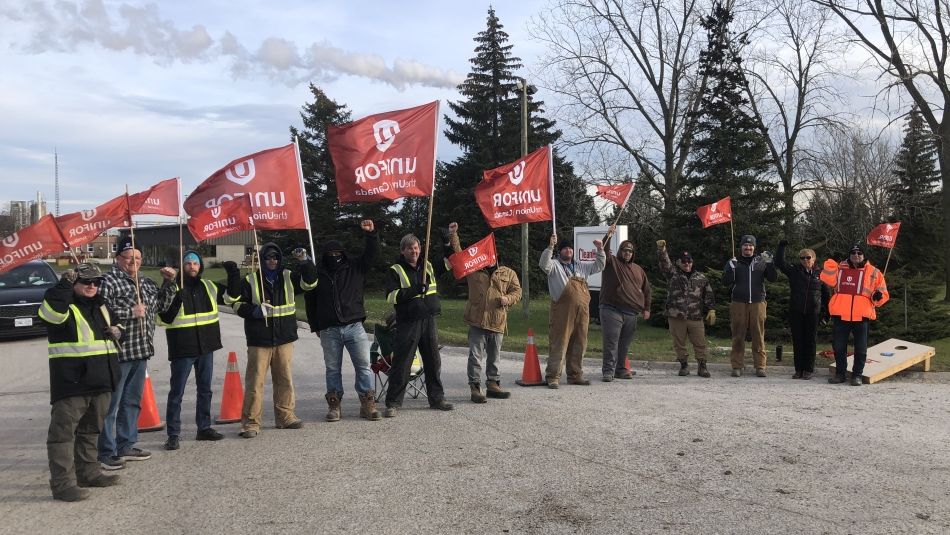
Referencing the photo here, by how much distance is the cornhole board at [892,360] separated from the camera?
9945 millimetres

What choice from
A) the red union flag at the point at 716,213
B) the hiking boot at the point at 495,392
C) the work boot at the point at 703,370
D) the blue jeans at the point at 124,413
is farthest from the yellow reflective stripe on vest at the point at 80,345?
the red union flag at the point at 716,213

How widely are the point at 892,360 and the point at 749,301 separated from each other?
2.13 meters

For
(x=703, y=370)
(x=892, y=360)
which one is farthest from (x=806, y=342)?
(x=703, y=370)

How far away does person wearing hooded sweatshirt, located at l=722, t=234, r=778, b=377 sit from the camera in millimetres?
10625

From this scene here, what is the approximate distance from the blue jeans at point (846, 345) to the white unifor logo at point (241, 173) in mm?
8231

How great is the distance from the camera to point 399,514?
489 cm

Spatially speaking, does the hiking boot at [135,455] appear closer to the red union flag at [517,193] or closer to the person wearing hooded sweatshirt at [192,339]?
the person wearing hooded sweatshirt at [192,339]

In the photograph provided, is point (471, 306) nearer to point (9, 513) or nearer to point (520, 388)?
point (520, 388)

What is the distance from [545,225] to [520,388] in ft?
87.8

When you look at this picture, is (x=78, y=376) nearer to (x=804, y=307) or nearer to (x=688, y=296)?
(x=688, y=296)

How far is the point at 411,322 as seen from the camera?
8.14 m

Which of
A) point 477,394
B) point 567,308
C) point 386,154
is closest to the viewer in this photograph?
point 386,154

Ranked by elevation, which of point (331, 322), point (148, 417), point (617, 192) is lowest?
point (148, 417)

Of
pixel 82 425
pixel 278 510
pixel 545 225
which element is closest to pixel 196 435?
pixel 82 425
